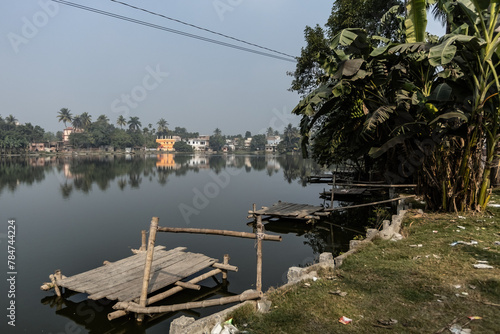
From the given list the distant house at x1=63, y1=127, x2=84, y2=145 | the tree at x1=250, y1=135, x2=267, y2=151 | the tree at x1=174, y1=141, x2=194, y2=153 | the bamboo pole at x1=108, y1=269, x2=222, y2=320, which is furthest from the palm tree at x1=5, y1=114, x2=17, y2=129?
the bamboo pole at x1=108, y1=269, x2=222, y2=320

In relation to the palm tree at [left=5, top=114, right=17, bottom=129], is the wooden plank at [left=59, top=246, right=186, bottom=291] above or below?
below

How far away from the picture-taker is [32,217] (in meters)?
16.7

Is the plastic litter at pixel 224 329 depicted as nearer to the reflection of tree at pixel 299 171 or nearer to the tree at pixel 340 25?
the tree at pixel 340 25

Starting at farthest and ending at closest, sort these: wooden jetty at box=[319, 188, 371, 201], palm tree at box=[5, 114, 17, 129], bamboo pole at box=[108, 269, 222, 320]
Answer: palm tree at box=[5, 114, 17, 129]
wooden jetty at box=[319, 188, 371, 201]
bamboo pole at box=[108, 269, 222, 320]

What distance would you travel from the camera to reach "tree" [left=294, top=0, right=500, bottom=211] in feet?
25.8

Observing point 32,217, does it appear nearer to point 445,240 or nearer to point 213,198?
point 213,198

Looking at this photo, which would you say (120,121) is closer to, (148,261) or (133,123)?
(133,123)

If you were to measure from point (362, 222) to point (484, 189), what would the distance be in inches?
233

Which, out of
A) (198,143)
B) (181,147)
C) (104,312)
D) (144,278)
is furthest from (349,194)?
(198,143)

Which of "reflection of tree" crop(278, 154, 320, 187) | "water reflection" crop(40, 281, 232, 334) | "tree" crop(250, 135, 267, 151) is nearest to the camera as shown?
"water reflection" crop(40, 281, 232, 334)

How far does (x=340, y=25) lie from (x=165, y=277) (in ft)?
59.7

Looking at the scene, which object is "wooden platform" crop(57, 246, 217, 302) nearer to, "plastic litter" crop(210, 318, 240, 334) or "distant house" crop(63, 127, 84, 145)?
"plastic litter" crop(210, 318, 240, 334)

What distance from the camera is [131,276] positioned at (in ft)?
24.2

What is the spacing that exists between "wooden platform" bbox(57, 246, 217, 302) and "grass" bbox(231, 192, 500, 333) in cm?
331
